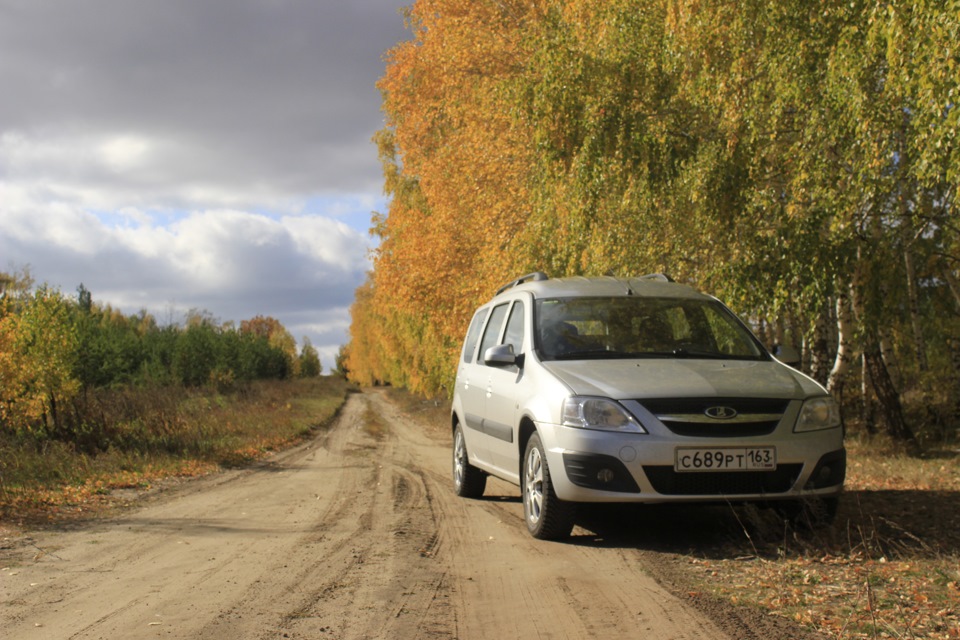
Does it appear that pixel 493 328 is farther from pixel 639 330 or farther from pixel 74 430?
pixel 74 430

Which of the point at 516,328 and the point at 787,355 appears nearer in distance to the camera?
the point at 787,355

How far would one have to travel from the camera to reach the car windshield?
7242mm

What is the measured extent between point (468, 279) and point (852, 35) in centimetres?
1379

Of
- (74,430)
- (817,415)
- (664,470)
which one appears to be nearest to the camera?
(664,470)

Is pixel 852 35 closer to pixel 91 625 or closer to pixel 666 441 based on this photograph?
pixel 666 441

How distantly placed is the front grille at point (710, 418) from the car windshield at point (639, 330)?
3.38 ft

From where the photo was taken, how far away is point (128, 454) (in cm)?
1570

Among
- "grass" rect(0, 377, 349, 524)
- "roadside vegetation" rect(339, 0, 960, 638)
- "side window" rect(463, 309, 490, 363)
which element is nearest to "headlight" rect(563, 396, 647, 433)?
"roadside vegetation" rect(339, 0, 960, 638)

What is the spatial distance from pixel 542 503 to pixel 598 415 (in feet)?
2.67

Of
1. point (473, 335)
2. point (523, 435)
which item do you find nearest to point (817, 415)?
point (523, 435)

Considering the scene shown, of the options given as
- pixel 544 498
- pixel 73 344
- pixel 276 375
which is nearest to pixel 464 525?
pixel 544 498

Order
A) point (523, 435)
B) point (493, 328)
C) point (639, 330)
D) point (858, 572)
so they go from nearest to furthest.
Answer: point (858, 572) < point (523, 435) < point (639, 330) < point (493, 328)

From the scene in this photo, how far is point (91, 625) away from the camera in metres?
4.37

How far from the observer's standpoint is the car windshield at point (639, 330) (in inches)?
285
